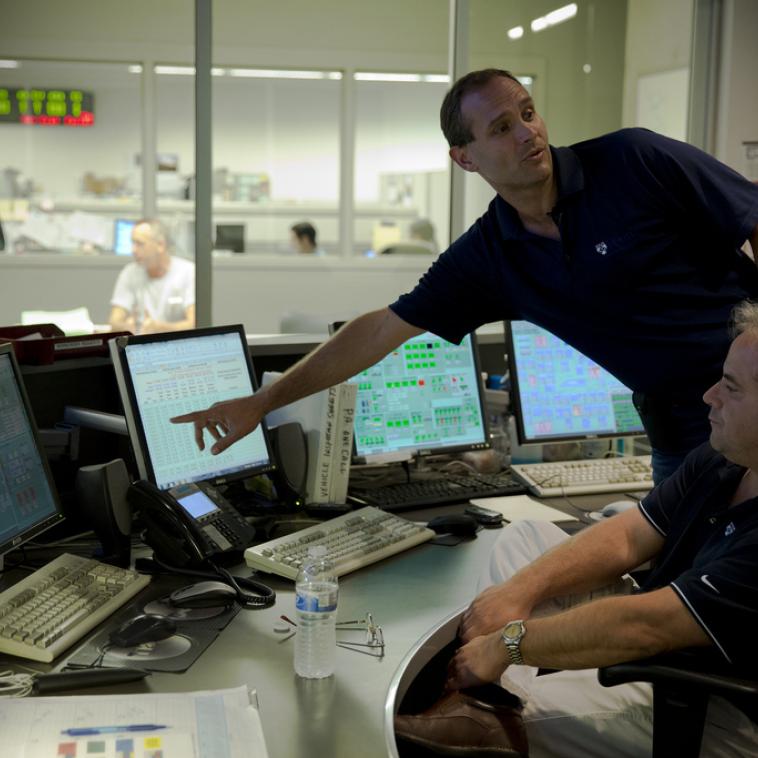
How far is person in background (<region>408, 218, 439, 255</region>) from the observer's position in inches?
290

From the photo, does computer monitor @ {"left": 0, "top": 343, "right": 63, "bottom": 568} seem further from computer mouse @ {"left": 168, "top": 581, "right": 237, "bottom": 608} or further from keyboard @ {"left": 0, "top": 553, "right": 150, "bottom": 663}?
computer mouse @ {"left": 168, "top": 581, "right": 237, "bottom": 608}

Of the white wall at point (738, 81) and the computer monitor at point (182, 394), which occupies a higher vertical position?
the white wall at point (738, 81)

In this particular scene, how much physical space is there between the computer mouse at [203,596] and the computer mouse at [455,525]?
624 millimetres

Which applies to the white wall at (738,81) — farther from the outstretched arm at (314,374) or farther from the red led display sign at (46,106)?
the red led display sign at (46,106)

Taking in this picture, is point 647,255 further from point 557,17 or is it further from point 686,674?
point 557,17

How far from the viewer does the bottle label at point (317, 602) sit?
5.18 ft

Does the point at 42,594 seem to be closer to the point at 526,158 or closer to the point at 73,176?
the point at 526,158

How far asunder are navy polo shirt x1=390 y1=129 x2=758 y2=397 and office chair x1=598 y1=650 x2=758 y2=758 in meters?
0.85

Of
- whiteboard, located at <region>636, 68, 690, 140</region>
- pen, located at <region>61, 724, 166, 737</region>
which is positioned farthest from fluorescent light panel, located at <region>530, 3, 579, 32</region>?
pen, located at <region>61, 724, 166, 737</region>

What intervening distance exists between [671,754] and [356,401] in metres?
1.30

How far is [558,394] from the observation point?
2.96 meters

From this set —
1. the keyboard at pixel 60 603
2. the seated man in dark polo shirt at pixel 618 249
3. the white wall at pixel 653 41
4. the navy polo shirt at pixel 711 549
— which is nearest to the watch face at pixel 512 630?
the navy polo shirt at pixel 711 549

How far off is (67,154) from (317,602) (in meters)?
6.89

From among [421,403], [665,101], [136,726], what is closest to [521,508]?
[421,403]
